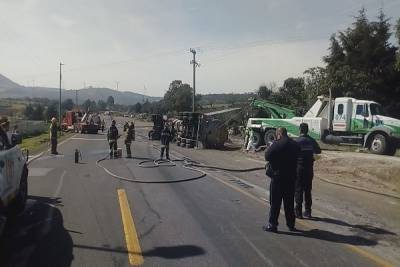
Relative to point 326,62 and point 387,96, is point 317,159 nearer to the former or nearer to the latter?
point 387,96

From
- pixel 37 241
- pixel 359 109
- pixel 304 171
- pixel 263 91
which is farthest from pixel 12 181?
pixel 263 91

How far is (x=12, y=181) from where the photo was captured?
8.77m

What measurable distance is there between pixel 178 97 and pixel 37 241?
323 feet

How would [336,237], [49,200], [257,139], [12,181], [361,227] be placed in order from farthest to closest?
[257,139]
[49,200]
[361,227]
[12,181]
[336,237]

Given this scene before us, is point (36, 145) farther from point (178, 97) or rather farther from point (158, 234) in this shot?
point (178, 97)

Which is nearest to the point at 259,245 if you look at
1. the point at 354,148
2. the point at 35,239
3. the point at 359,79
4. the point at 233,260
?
the point at 233,260

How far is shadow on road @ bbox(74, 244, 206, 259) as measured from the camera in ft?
23.3

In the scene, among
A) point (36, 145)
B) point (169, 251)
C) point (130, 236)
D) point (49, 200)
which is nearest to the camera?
point (169, 251)

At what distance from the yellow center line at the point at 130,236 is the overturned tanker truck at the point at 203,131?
71.0 feet

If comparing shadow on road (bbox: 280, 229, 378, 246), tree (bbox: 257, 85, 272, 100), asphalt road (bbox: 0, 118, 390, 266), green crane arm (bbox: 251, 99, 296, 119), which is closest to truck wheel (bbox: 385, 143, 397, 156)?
green crane arm (bbox: 251, 99, 296, 119)

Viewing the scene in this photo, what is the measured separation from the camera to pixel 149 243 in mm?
7711

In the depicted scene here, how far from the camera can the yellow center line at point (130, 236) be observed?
6.92 metres

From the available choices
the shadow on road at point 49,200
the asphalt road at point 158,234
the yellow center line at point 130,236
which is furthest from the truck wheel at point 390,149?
the shadow on road at point 49,200

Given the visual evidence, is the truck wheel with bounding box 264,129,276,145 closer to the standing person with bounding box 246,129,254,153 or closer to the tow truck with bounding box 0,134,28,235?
the standing person with bounding box 246,129,254,153
